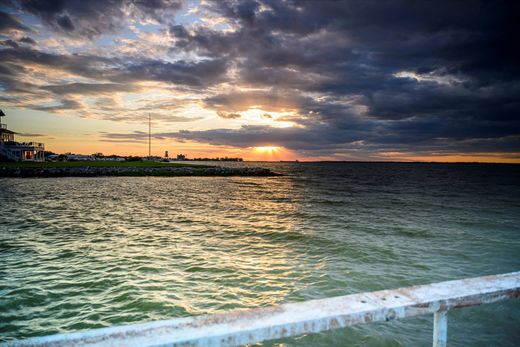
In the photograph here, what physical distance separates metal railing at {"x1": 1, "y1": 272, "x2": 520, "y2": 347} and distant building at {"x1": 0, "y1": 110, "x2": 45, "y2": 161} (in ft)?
309

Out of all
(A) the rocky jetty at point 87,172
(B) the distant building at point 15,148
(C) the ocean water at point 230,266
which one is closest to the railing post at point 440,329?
(C) the ocean water at point 230,266

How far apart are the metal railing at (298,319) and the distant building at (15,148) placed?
94249 millimetres

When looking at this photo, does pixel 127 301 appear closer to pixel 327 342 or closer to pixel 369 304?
pixel 327 342

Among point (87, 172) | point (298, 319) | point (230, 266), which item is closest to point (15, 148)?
point (87, 172)

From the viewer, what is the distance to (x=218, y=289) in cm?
745

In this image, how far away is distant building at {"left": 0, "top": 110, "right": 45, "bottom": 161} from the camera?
73.6m

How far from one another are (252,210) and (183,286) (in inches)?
600

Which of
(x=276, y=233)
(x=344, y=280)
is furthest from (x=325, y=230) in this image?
(x=344, y=280)

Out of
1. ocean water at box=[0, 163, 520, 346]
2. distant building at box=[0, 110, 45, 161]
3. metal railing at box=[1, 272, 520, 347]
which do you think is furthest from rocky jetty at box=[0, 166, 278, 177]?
metal railing at box=[1, 272, 520, 347]

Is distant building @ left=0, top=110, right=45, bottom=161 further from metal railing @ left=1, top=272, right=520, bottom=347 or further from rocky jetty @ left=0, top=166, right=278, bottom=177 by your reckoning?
metal railing @ left=1, top=272, right=520, bottom=347

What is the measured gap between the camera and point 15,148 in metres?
76.7

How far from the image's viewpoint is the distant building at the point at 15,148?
7359 cm

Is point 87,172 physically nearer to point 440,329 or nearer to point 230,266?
point 230,266

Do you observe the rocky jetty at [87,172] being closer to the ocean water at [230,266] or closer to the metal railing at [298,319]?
the ocean water at [230,266]
